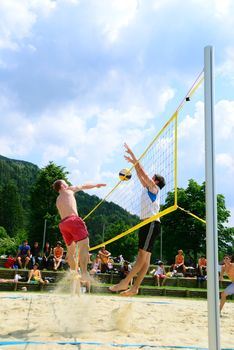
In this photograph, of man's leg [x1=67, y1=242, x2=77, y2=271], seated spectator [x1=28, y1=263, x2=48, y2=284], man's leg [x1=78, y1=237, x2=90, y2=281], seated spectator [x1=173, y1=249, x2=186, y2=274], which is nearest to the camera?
man's leg [x1=78, y1=237, x2=90, y2=281]

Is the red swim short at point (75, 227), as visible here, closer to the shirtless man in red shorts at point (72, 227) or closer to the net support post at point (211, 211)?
the shirtless man in red shorts at point (72, 227)

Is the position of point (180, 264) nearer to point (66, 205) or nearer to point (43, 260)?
point (43, 260)

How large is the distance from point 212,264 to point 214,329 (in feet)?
1.26

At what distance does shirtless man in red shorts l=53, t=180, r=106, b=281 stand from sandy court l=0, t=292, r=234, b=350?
2.19 feet

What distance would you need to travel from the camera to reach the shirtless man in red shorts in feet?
16.3

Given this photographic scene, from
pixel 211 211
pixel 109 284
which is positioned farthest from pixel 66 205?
pixel 109 284

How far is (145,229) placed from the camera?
4.91 m

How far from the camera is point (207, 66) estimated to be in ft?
9.15

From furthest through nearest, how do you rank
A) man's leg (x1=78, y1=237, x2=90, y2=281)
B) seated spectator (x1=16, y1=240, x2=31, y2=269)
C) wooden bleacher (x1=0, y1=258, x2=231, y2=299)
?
1. seated spectator (x1=16, y1=240, x2=31, y2=269)
2. wooden bleacher (x1=0, y1=258, x2=231, y2=299)
3. man's leg (x1=78, y1=237, x2=90, y2=281)

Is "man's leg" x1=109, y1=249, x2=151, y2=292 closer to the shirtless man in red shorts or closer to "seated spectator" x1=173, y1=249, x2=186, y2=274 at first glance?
the shirtless man in red shorts

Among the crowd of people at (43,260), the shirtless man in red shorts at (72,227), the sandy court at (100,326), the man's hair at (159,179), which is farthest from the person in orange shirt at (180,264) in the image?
the man's hair at (159,179)

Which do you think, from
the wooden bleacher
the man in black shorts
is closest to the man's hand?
the man in black shorts

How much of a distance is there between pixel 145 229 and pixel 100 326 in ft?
4.43

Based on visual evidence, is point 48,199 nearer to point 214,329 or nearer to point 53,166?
point 53,166
